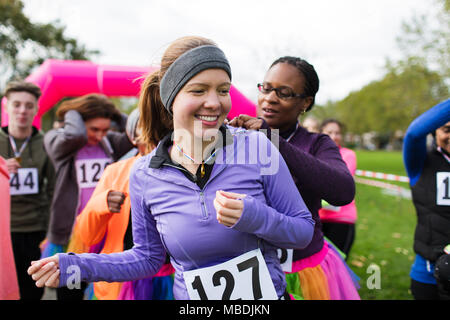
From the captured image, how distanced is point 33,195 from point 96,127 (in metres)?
0.94

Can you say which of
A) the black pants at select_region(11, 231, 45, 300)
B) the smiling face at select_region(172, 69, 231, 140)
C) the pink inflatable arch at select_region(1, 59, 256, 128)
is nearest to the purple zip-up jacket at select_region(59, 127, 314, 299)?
the smiling face at select_region(172, 69, 231, 140)

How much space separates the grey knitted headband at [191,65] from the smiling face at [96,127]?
215 centimetres

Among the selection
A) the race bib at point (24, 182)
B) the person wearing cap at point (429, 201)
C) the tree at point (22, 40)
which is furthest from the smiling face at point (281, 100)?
the tree at point (22, 40)

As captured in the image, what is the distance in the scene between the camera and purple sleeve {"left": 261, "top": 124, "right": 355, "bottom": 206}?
1538 mm

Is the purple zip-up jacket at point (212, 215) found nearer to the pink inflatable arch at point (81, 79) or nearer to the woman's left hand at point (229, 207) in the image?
the woman's left hand at point (229, 207)

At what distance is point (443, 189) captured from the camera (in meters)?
2.47

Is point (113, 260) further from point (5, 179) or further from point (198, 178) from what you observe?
point (5, 179)

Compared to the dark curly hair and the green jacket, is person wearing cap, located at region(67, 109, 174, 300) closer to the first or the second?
the dark curly hair

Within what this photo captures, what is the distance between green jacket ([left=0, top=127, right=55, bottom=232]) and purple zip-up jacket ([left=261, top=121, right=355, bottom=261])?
2.77 meters

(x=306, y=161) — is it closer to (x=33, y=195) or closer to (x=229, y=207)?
(x=229, y=207)

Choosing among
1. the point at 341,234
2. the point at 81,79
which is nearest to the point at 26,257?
the point at 81,79
